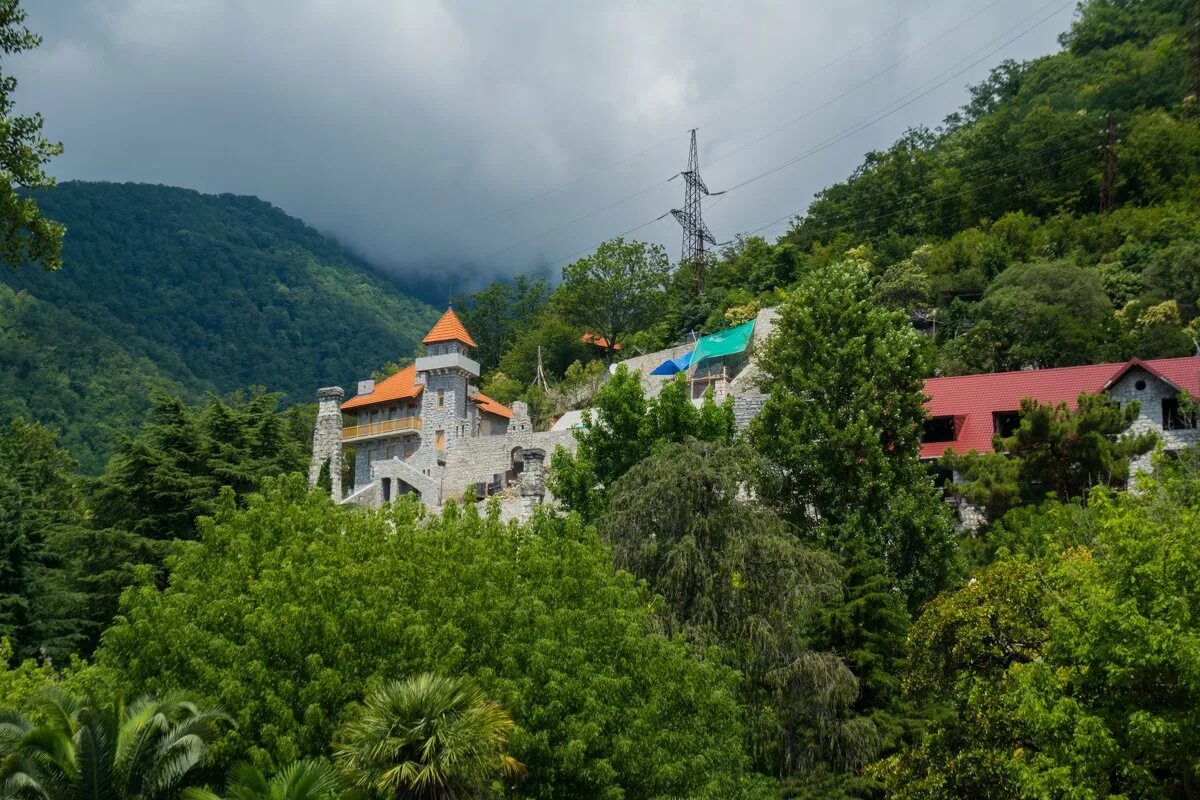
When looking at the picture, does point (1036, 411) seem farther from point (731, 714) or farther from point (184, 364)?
point (184, 364)

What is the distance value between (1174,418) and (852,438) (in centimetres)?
1365

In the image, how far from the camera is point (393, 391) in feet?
183

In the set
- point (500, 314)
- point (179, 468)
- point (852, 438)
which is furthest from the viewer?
point (500, 314)

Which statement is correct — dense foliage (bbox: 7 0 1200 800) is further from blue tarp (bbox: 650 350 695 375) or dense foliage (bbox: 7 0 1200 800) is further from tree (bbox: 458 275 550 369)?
tree (bbox: 458 275 550 369)

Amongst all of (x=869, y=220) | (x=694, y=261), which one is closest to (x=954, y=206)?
(x=869, y=220)

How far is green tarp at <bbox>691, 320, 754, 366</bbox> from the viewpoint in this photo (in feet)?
184

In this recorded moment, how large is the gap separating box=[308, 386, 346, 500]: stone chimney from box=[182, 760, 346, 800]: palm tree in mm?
35809

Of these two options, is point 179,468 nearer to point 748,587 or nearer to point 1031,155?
point 748,587

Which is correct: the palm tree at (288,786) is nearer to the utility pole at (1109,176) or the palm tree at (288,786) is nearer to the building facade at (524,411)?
the building facade at (524,411)

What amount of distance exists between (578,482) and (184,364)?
77.3 metres

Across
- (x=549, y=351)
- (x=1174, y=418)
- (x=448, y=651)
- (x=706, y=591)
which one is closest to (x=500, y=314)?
(x=549, y=351)

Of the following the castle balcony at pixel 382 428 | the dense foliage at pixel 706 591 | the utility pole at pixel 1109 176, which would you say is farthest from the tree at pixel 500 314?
the utility pole at pixel 1109 176

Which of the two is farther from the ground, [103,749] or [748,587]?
[748,587]

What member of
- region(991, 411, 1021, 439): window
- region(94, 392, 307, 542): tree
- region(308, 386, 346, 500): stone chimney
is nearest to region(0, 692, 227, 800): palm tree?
region(94, 392, 307, 542): tree
